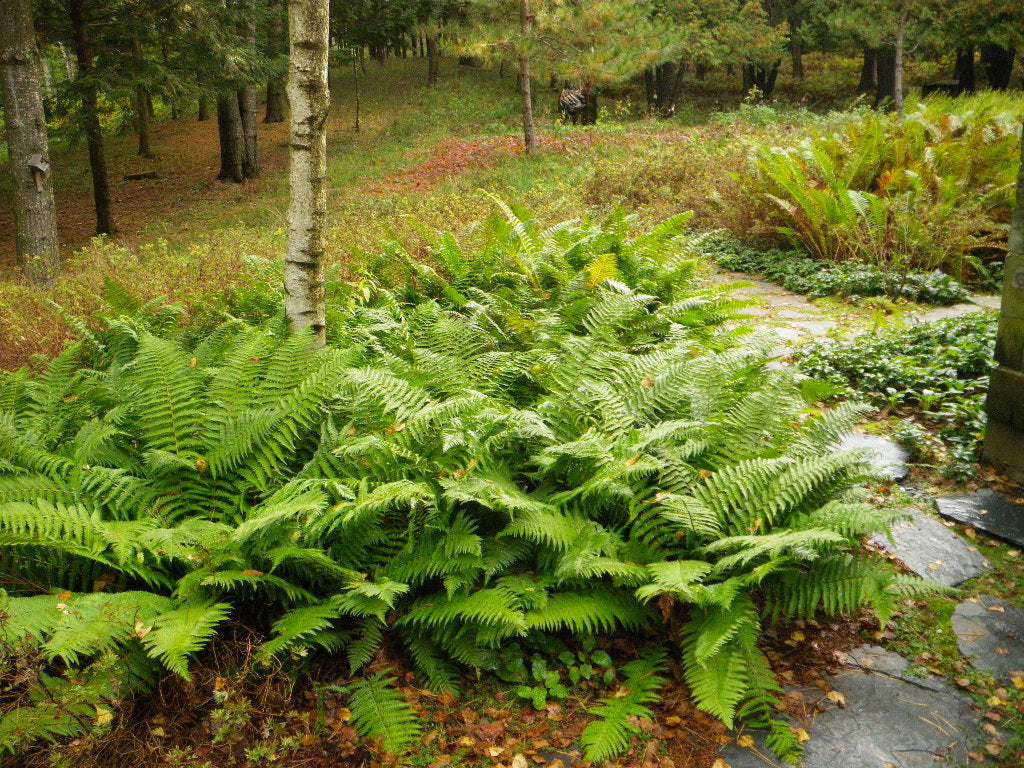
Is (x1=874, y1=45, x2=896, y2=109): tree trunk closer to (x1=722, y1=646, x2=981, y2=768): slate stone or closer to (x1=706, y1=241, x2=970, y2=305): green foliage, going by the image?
(x1=706, y1=241, x2=970, y2=305): green foliage

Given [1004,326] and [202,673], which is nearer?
[202,673]

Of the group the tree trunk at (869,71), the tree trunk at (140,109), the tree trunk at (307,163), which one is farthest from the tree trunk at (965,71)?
the tree trunk at (307,163)

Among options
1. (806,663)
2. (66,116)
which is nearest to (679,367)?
(806,663)

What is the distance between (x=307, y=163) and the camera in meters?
3.86

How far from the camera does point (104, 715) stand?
2.34 metres

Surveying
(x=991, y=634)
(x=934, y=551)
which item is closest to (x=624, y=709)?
(x=991, y=634)

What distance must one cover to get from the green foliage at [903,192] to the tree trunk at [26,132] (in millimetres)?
9583

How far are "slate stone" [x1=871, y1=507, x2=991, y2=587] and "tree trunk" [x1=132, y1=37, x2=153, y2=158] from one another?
15.2 m

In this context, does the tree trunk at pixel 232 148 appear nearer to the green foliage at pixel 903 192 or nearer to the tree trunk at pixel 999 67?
the green foliage at pixel 903 192

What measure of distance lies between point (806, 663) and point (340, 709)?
193 centimetres

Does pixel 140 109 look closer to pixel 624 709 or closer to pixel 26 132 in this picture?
pixel 26 132

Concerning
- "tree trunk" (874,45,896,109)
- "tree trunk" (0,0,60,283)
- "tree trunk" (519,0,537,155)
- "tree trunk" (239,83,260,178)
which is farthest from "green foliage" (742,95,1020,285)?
"tree trunk" (874,45,896,109)

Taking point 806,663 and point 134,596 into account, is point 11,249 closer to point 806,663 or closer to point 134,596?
point 134,596

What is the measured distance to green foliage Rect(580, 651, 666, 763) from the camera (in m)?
2.54
